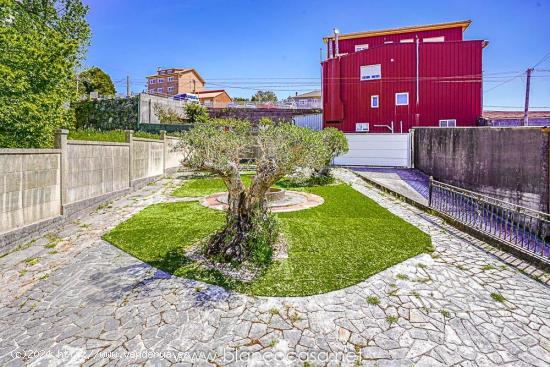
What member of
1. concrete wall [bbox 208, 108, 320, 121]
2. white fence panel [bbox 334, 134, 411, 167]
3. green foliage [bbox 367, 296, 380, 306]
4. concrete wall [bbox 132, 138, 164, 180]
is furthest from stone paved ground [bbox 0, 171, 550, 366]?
concrete wall [bbox 208, 108, 320, 121]

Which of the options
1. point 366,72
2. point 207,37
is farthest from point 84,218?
point 366,72

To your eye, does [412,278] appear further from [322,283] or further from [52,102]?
[52,102]

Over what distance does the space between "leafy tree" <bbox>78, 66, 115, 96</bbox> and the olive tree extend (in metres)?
34.8

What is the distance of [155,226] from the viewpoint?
747 centimetres

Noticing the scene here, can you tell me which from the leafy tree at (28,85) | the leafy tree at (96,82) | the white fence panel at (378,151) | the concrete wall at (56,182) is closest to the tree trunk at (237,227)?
the concrete wall at (56,182)

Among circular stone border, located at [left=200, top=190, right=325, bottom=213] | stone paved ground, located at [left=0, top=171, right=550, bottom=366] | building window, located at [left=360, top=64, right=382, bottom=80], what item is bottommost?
stone paved ground, located at [left=0, top=171, right=550, bottom=366]

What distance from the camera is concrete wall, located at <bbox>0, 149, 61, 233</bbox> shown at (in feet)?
18.8

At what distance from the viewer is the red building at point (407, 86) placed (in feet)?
70.8

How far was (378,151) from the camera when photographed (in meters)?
18.9

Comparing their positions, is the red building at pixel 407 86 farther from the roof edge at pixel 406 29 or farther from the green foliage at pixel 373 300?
the green foliage at pixel 373 300

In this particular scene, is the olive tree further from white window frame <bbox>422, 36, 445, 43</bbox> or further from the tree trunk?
white window frame <bbox>422, 36, 445, 43</bbox>

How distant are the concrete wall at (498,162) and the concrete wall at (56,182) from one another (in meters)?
8.76

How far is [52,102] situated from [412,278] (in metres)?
10.5

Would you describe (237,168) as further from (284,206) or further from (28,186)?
(28,186)
